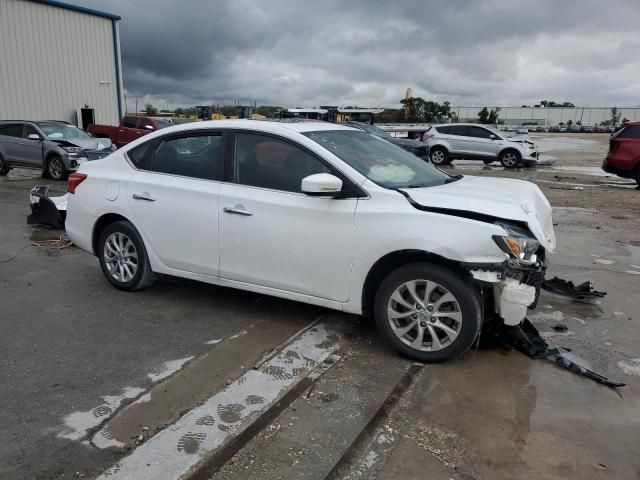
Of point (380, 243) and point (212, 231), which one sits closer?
point (380, 243)

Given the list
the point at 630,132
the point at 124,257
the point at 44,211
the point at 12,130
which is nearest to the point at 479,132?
the point at 630,132

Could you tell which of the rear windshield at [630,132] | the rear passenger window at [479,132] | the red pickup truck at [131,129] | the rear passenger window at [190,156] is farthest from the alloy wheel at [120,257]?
the rear passenger window at [479,132]

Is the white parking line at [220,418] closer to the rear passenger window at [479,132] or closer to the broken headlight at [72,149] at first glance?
the broken headlight at [72,149]

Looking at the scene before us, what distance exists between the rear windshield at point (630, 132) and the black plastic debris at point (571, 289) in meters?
10.9

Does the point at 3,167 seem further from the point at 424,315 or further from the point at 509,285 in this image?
the point at 509,285

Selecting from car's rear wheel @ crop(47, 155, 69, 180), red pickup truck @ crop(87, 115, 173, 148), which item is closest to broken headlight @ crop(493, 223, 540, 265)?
car's rear wheel @ crop(47, 155, 69, 180)

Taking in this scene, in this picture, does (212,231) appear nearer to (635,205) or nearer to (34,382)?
(34,382)

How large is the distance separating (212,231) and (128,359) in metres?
1.22

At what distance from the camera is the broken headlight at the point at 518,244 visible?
11.5ft

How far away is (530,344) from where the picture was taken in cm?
402

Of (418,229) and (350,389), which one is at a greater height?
(418,229)

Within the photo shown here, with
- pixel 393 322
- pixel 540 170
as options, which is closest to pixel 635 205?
pixel 540 170

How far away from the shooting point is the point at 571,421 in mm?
3162

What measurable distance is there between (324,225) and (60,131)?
45.0ft
